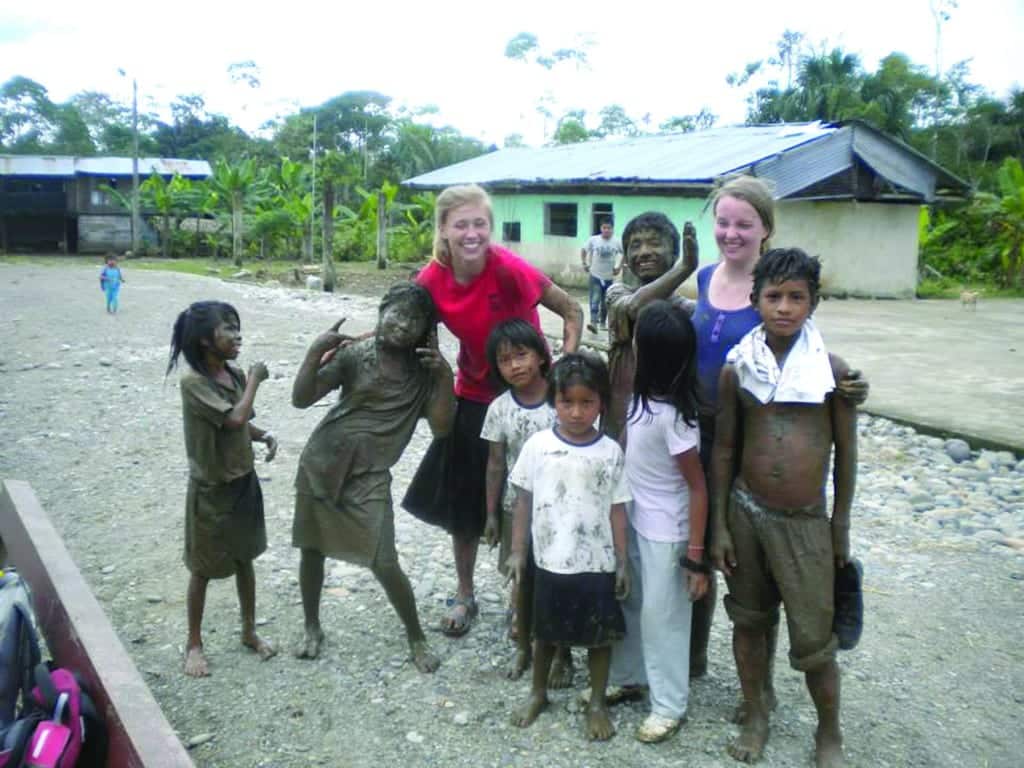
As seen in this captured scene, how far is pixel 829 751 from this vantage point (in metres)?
2.98

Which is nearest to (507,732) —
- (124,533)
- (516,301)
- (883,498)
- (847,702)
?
(847,702)

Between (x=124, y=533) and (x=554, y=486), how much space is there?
3118 millimetres

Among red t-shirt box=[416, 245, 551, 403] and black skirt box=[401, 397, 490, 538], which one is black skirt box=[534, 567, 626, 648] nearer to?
black skirt box=[401, 397, 490, 538]

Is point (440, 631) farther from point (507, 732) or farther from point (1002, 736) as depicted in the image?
point (1002, 736)

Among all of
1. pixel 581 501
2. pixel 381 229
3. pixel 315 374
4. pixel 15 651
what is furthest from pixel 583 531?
pixel 381 229

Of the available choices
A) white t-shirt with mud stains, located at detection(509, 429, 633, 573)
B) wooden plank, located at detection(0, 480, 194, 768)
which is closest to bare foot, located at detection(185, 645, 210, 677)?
wooden plank, located at detection(0, 480, 194, 768)

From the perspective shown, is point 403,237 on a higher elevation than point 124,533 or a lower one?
higher

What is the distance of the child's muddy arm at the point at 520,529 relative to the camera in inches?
130

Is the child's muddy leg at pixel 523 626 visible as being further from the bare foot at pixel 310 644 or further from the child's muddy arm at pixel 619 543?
the bare foot at pixel 310 644

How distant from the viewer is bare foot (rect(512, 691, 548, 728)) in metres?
3.27

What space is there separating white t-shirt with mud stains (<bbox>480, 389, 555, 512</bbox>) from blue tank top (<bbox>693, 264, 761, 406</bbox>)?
61 centimetres

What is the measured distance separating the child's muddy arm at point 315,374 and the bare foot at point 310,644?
0.95 m

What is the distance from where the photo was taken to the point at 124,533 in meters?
5.24

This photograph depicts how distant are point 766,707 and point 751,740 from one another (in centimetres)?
15
